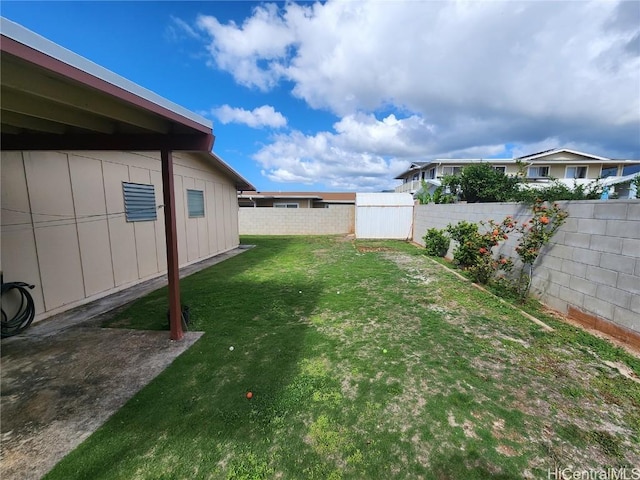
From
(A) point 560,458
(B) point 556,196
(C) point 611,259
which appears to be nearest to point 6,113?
(A) point 560,458

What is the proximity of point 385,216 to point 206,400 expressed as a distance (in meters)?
12.4

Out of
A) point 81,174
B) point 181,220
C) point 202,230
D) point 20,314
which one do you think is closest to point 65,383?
point 20,314

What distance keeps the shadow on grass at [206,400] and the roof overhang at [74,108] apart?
232cm

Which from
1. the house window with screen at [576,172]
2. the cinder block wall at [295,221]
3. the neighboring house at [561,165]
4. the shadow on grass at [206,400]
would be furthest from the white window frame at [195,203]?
the house window with screen at [576,172]

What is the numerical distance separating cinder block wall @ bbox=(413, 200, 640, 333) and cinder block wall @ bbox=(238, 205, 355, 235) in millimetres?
11940

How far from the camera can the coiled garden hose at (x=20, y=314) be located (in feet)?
11.6

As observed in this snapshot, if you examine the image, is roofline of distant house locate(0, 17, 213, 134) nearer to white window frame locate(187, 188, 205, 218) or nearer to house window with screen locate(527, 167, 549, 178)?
white window frame locate(187, 188, 205, 218)

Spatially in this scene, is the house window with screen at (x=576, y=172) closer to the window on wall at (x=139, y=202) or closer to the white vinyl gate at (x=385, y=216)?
the white vinyl gate at (x=385, y=216)

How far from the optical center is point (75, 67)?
67.9 inches

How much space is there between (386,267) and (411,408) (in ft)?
17.8

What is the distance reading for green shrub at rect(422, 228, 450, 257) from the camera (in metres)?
8.95

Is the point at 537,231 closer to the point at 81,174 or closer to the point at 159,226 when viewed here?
the point at 81,174

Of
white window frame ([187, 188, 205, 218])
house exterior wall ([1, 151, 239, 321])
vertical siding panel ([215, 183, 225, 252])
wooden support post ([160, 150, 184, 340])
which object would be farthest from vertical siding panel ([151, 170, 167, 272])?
wooden support post ([160, 150, 184, 340])

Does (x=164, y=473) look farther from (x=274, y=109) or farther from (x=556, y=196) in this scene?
(x=274, y=109)
